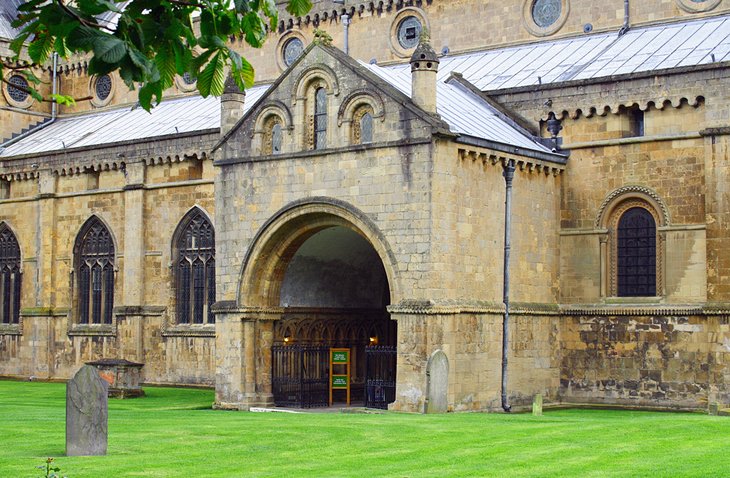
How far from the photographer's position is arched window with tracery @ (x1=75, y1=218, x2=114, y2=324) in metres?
45.0

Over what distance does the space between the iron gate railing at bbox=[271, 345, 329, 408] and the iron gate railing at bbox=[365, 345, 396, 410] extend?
2201mm

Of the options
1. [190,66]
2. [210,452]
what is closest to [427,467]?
[210,452]

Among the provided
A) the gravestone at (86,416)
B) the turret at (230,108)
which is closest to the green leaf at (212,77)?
the gravestone at (86,416)

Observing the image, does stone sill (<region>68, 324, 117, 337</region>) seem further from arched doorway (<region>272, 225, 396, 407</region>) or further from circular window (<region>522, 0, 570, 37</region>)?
circular window (<region>522, 0, 570, 37</region>)

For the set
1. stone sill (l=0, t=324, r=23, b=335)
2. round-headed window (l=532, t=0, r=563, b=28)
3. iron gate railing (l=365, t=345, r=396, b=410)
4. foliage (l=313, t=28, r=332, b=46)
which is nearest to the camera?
iron gate railing (l=365, t=345, r=396, b=410)

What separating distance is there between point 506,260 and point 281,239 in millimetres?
5987

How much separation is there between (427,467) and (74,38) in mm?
10915

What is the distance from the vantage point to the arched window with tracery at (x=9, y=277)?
48094 mm

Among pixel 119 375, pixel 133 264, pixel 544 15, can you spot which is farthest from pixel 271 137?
pixel 133 264

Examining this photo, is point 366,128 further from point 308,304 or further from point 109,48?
point 109,48

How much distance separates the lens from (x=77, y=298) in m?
45.9

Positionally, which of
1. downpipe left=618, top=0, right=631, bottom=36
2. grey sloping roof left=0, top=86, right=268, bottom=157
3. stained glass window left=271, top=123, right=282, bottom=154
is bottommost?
stained glass window left=271, top=123, right=282, bottom=154

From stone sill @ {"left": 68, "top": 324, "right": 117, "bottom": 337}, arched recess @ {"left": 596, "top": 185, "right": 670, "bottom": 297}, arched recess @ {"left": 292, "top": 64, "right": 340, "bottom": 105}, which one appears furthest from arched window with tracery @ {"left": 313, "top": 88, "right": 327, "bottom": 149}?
stone sill @ {"left": 68, "top": 324, "right": 117, "bottom": 337}

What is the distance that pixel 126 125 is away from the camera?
47.3 meters
